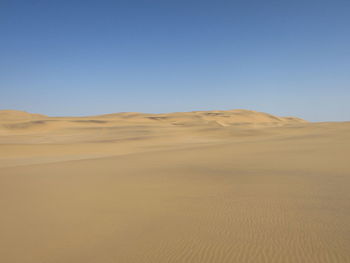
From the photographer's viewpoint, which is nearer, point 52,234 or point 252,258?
point 252,258

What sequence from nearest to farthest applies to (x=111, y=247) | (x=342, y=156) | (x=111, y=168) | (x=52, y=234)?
(x=111, y=247), (x=52, y=234), (x=111, y=168), (x=342, y=156)

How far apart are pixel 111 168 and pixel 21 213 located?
475 centimetres

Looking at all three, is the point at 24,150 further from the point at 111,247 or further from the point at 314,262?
the point at 314,262

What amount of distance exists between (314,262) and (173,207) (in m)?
2.82

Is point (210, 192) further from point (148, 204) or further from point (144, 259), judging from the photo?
point (144, 259)

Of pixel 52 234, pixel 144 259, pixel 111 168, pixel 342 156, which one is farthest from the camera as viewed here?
pixel 342 156

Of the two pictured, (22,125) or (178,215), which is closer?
(178,215)

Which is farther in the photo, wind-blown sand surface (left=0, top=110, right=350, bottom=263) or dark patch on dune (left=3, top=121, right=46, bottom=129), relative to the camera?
dark patch on dune (left=3, top=121, right=46, bottom=129)

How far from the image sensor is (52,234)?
4141 millimetres

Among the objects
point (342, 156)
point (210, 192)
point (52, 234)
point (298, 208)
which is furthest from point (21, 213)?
point (342, 156)

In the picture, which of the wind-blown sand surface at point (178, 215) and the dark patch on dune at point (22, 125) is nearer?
the wind-blown sand surface at point (178, 215)

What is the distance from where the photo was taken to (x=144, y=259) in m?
3.37

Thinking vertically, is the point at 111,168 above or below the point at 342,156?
below

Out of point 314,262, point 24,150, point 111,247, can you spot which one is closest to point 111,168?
point 111,247
